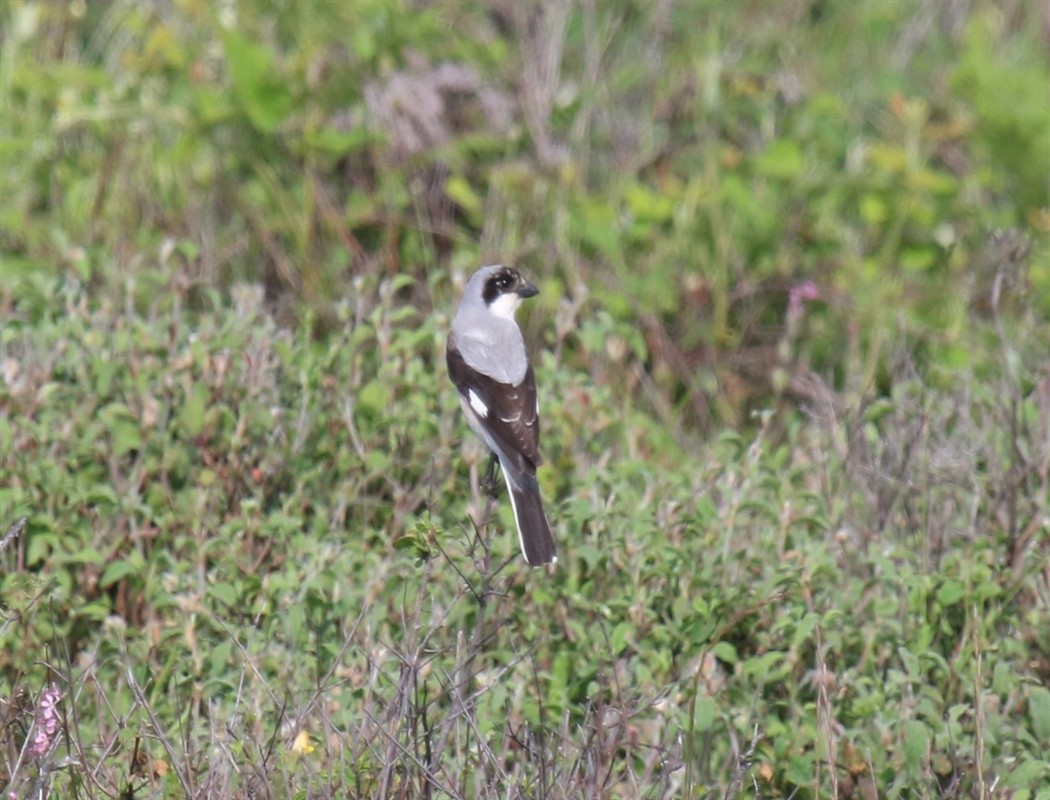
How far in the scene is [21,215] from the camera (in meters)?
6.02

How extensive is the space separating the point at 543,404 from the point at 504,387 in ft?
2.43

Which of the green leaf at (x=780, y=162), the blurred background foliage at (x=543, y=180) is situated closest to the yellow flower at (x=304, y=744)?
the blurred background foliage at (x=543, y=180)

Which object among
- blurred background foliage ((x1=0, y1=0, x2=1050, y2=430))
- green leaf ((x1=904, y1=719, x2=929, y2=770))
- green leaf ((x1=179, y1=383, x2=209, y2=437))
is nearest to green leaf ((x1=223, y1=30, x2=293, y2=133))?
blurred background foliage ((x1=0, y1=0, x2=1050, y2=430))

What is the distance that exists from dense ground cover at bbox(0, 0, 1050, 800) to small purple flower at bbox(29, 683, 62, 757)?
18 millimetres

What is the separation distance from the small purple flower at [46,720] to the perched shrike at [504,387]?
41.8 inches

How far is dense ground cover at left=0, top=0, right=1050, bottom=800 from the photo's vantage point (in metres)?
3.62

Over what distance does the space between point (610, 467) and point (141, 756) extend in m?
1.92

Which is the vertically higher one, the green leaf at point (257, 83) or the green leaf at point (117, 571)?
the green leaf at point (257, 83)

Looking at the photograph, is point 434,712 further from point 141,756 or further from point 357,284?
point 357,284

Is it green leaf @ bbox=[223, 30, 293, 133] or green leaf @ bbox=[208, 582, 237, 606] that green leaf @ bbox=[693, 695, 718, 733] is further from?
green leaf @ bbox=[223, 30, 293, 133]

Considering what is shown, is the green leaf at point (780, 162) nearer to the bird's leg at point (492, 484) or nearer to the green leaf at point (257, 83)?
the green leaf at point (257, 83)

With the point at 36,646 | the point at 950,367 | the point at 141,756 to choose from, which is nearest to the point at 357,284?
the point at 36,646

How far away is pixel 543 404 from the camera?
16.2 ft

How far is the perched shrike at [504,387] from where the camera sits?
3.81m
